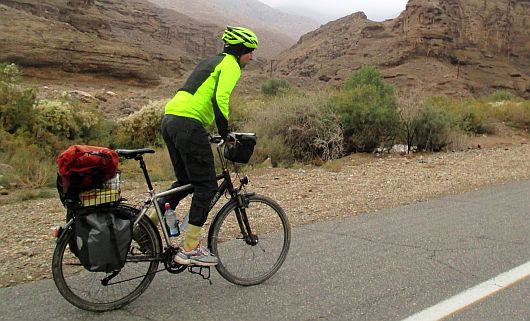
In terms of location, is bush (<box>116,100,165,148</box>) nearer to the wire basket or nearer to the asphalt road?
the asphalt road

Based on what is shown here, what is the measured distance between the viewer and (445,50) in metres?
79.5

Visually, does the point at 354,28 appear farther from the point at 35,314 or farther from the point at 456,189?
the point at 35,314

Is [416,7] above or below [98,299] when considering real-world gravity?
above

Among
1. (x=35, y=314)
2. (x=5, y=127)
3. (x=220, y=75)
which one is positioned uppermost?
(x=220, y=75)

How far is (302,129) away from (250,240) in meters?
10.9

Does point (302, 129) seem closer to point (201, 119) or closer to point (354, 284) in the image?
point (354, 284)

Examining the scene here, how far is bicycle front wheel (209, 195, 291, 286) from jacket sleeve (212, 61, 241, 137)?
0.90 m

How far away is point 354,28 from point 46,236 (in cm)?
10421

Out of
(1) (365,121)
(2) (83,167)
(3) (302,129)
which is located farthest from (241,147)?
(1) (365,121)

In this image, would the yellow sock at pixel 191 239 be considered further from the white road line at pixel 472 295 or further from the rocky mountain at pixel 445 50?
the rocky mountain at pixel 445 50

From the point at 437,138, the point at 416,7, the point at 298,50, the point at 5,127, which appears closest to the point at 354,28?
the point at 298,50

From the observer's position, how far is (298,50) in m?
109

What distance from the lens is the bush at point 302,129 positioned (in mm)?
15844

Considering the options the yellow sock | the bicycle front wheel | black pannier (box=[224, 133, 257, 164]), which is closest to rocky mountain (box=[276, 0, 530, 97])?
the bicycle front wheel
